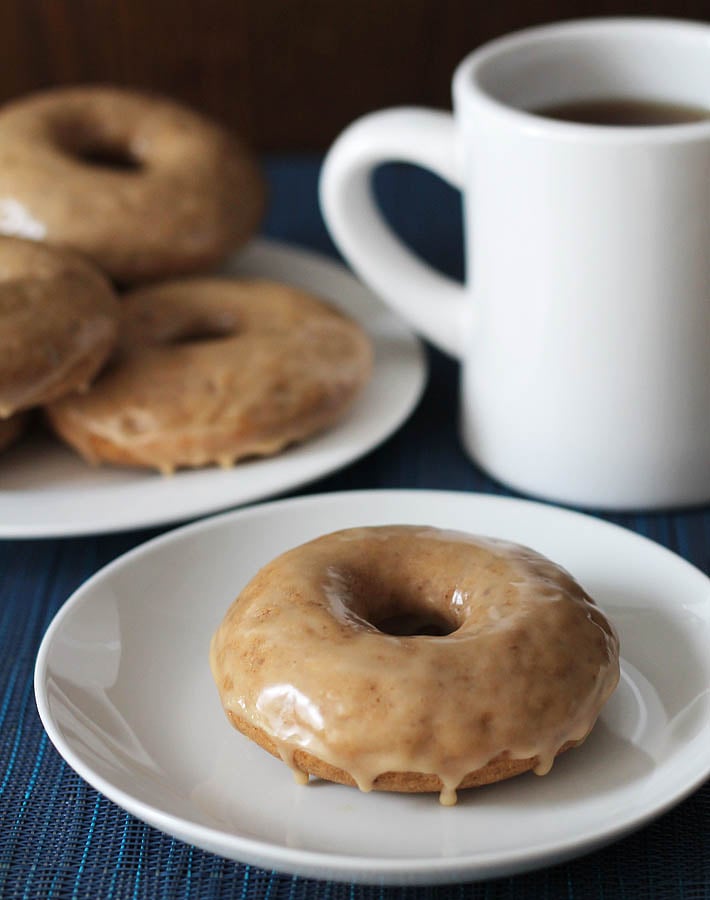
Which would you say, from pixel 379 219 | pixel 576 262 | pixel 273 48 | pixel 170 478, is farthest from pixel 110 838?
pixel 273 48

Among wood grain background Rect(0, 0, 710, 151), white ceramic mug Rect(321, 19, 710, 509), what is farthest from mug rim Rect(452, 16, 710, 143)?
wood grain background Rect(0, 0, 710, 151)

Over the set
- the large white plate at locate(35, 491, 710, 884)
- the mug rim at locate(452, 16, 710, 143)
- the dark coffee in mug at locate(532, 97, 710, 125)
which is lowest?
the large white plate at locate(35, 491, 710, 884)

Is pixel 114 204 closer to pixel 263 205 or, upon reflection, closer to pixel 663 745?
pixel 263 205

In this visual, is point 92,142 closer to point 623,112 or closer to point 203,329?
point 203,329

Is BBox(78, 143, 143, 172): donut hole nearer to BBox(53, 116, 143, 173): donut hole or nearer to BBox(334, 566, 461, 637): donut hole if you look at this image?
BBox(53, 116, 143, 173): donut hole

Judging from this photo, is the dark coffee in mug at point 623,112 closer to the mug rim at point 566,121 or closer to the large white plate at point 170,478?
the mug rim at point 566,121
